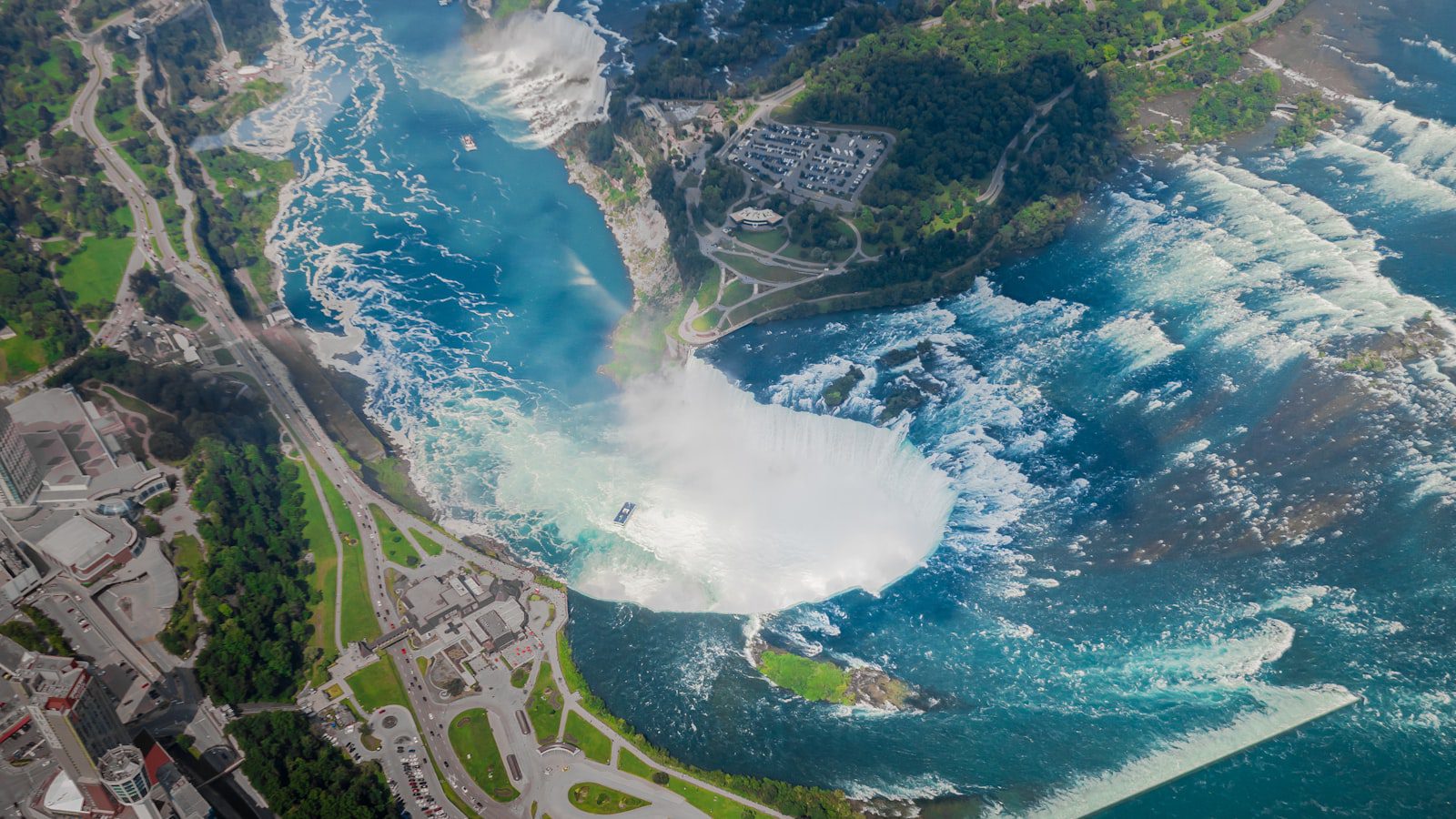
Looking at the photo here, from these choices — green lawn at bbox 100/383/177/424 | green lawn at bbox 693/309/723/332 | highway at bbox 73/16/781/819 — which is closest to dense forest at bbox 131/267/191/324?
highway at bbox 73/16/781/819

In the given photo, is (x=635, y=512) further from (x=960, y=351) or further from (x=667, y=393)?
(x=960, y=351)

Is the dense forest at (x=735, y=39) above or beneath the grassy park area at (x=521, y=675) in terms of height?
above

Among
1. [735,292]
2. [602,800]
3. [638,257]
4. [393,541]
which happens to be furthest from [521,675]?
[638,257]

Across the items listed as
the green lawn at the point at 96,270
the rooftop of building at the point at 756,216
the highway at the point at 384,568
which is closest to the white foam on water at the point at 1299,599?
the highway at the point at 384,568

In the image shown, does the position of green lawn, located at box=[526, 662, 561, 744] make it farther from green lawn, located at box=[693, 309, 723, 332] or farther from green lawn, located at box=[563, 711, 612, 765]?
green lawn, located at box=[693, 309, 723, 332]

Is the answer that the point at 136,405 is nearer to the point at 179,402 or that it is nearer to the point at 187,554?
the point at 179,402

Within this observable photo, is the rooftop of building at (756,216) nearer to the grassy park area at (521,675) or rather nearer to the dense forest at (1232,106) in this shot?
the dense forest at (1232,106)

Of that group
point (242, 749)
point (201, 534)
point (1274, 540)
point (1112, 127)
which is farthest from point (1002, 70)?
point (242, 749)
